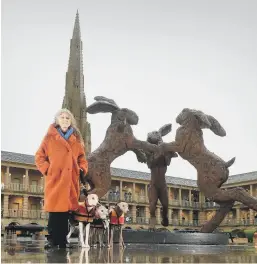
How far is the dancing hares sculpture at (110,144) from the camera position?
9180 millimetres

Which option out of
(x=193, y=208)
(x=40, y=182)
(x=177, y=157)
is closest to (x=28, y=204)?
(x=40, y=182)

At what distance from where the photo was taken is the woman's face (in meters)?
5.07

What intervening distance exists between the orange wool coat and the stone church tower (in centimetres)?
4444

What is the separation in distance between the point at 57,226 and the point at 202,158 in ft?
17.5

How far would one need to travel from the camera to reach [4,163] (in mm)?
39812

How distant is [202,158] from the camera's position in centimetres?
972

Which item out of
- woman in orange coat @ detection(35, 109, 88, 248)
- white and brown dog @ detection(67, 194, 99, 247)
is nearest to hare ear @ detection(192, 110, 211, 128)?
white and brown dog @ detection(67, 194, 99, 247)

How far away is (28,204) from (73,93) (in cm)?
1731

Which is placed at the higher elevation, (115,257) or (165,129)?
(165,129)

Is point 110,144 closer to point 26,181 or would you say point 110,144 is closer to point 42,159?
point 42,159

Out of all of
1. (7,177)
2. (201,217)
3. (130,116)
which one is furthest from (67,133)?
(201,217)

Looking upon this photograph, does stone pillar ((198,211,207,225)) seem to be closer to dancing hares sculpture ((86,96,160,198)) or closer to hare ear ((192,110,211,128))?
hare ear ((192,110,211,128))

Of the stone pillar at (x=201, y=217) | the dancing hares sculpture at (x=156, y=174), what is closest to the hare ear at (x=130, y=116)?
the dancing hares sculpture at (x=156, y=174)

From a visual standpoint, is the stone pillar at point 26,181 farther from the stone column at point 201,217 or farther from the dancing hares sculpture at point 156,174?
the dancing hares sculpture at point 156,174
